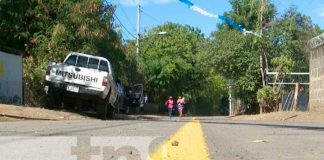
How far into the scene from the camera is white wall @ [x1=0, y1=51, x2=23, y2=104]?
23656 millimetres

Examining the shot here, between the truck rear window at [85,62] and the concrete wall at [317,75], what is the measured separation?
32.7ft

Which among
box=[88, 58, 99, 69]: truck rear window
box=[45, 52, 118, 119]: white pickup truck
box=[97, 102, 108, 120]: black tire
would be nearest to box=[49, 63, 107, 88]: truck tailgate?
box=[45, 52, 118, 119]: white pickup truck

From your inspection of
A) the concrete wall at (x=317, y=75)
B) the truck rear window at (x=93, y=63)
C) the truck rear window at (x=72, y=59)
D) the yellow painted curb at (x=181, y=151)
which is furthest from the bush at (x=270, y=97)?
the yellow painted curb at (x=181, y=151)

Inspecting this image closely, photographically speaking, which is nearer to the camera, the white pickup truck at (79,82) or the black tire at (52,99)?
the white pickup truck at (79,82)

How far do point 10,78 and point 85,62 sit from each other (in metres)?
3.95

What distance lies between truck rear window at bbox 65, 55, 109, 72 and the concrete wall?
997 centimetres

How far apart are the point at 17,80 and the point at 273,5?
19.8m

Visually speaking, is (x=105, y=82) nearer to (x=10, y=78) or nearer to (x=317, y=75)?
(x=10, y=78)

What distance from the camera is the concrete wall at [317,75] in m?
26.0

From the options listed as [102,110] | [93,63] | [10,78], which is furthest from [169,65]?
[102,110]

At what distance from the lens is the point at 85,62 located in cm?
2238

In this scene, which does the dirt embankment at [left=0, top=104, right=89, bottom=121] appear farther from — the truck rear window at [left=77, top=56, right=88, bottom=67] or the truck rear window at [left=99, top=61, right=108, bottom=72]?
the truck rear window at [left=99, top=61, right=108, bottom=72]

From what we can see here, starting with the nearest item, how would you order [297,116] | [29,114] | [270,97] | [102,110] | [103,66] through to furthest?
[29,114], [102,110], [103,66], [297,116], [270,97]

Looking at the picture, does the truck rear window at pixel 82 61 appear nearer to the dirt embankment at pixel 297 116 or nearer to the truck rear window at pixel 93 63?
the truck rear window at pixel 93 63
